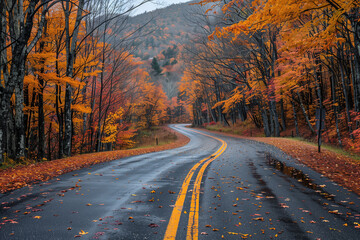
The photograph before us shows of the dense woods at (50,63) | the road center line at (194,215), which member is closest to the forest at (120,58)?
the dense woods at (50,63)

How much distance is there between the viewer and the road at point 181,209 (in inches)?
148

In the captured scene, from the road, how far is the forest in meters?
5.03

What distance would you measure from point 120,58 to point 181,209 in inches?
724

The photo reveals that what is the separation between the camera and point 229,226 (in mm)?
4023

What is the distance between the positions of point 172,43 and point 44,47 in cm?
9133

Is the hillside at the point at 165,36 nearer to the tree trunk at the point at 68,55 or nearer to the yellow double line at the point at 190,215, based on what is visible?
the tree trunk at the point at 68,55

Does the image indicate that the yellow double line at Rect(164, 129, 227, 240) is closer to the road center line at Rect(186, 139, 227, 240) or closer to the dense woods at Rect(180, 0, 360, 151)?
the road center line at Rect(186, 139, 227, 240)

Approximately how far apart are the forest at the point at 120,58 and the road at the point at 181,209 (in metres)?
5.03

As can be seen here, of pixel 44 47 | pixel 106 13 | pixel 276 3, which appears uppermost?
pixel 106 13

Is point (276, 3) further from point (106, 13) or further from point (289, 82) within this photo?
point (289, 82)

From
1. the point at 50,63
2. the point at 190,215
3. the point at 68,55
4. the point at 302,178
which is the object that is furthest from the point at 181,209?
the point at 50,63

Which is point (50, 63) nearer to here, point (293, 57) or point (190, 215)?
point (190, 215)

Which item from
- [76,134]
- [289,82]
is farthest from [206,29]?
[76,134]

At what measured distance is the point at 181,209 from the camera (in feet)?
15.7
